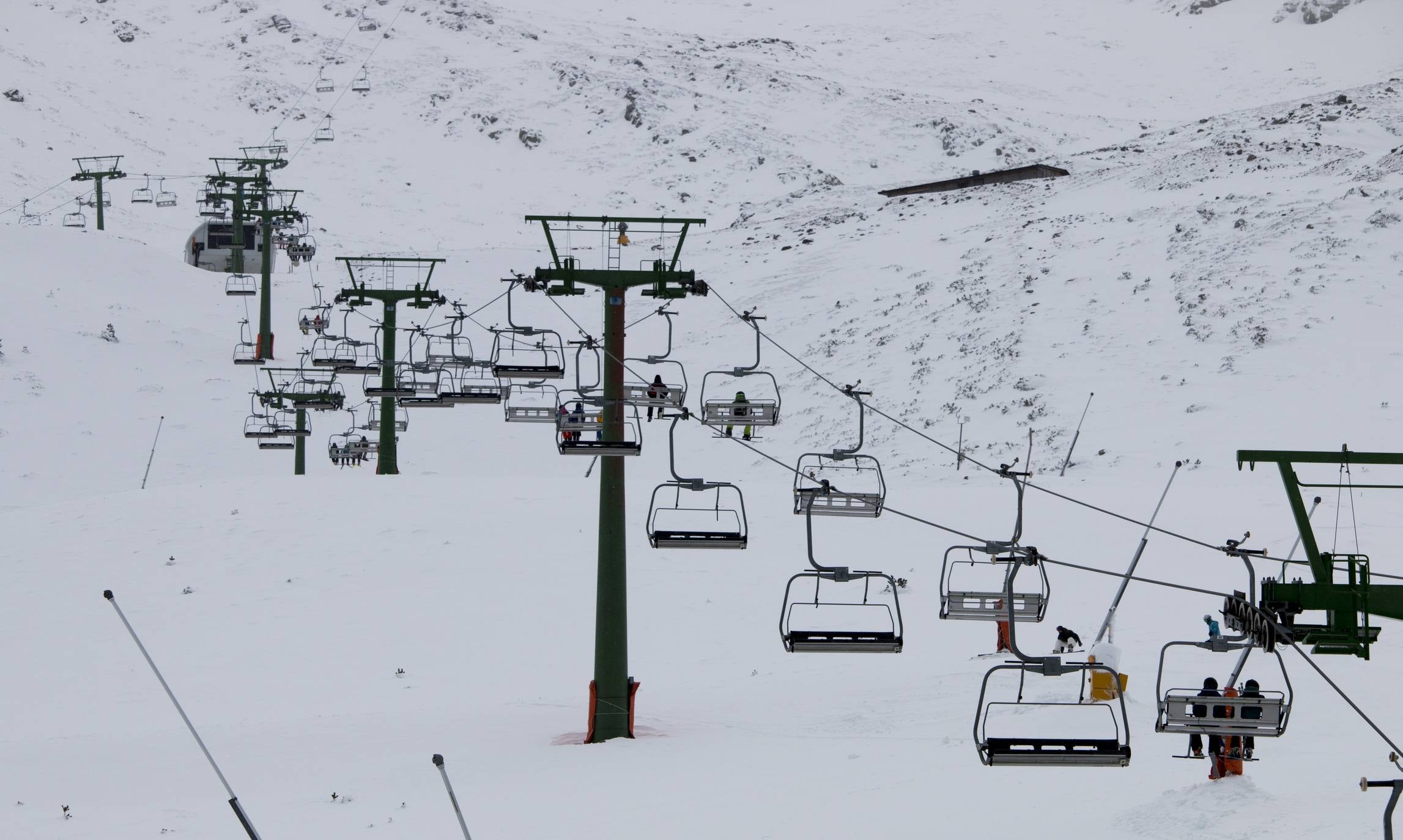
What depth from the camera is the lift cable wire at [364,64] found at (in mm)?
84250

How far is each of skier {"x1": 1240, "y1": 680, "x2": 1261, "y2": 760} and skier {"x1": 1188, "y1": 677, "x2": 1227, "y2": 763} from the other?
0.13 metres

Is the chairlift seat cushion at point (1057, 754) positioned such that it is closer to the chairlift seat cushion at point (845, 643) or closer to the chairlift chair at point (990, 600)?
the chairlift chair at point (990, 600)

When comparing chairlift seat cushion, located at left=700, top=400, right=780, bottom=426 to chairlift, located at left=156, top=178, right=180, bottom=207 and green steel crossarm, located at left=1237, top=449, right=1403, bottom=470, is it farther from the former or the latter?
chairlift, located at left=156, top=178, right=180, bottom=207

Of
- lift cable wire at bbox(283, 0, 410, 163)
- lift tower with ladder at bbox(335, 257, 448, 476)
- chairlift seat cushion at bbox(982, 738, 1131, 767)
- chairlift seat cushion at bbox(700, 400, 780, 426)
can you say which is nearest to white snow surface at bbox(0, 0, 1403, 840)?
lift cable wire at bbox(283, 0, 410, 163)

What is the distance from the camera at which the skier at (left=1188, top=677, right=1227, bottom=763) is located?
370 inches

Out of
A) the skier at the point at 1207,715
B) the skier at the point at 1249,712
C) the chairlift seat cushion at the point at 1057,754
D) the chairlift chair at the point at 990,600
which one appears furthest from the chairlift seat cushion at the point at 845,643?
the skier at the point at 1249,712

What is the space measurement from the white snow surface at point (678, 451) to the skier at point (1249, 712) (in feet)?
1.52

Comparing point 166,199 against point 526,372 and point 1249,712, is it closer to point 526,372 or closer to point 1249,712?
point 526,372

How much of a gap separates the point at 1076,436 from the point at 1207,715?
2449 cm

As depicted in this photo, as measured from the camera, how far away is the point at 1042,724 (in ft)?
51.4

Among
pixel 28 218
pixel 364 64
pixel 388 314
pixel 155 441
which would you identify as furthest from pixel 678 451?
pixel 364 64

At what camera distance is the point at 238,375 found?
45.9 metres

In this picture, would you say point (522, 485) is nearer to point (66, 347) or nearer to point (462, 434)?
point (462, 434)

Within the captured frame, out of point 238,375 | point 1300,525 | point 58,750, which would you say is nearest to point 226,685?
point 58,750
